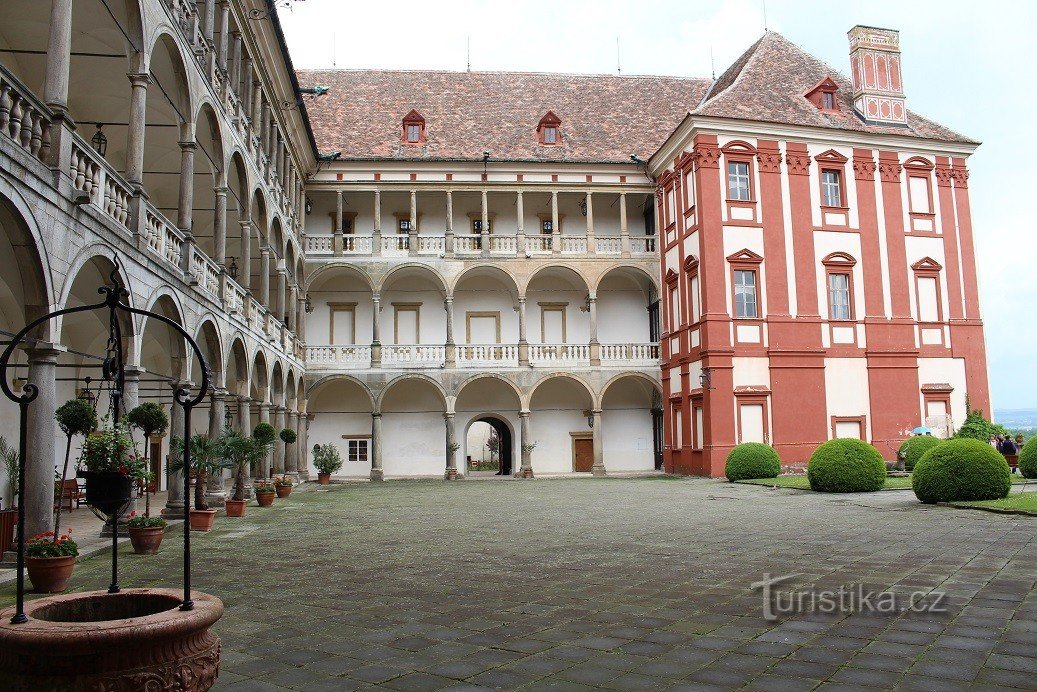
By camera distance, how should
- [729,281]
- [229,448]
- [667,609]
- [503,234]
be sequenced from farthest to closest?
[503,234]
[729,281]
[229,448]
[667,609]

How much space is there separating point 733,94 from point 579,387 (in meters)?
12.0

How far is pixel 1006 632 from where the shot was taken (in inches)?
210

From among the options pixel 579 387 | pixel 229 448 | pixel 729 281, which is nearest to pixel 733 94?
pixel 729 281

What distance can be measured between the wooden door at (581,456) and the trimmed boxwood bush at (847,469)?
14095mm

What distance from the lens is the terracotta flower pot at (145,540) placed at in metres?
10.2

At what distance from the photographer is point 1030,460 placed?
18344 millimetres

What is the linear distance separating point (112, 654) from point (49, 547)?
5.36 meters

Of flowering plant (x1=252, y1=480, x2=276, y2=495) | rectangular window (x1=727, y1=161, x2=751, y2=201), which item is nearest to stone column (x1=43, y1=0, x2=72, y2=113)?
flowering plant (x1=252, y1=480, x2=276, y2=495)

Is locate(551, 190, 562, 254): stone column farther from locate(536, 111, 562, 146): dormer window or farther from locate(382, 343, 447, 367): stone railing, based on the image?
locate(382, 343, 447, 367): stone railing

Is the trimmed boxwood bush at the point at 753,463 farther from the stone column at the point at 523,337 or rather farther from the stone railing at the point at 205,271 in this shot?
the stone railing at the point at 205,271

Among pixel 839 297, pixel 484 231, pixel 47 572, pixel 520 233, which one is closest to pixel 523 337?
pixel 520 233

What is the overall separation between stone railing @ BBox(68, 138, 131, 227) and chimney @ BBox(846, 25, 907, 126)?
1010 inches

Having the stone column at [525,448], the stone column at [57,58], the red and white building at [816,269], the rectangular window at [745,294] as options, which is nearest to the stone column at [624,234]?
the red and white building at [816,269]

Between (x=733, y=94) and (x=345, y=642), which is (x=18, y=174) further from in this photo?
(x=733, y=94)
